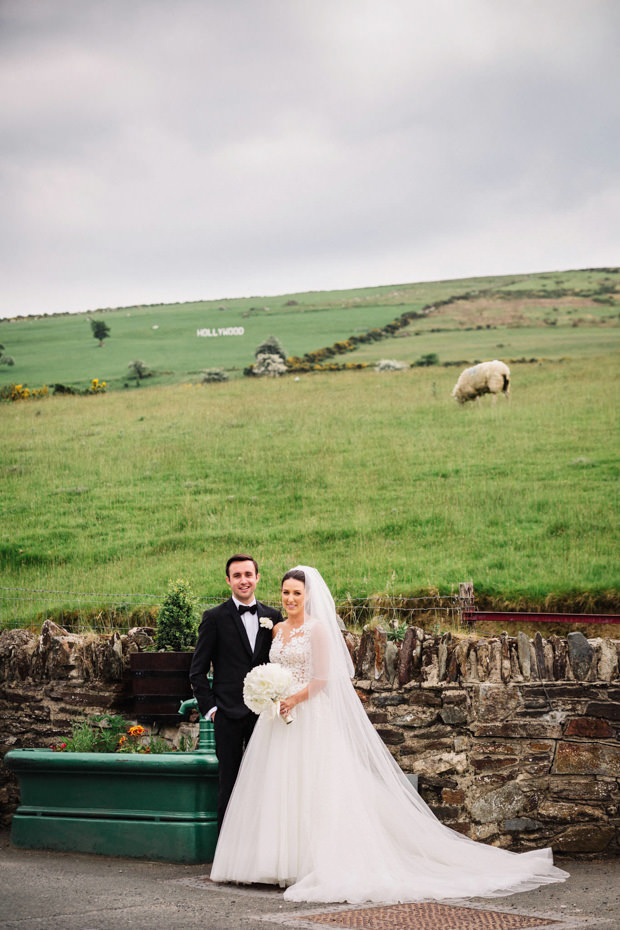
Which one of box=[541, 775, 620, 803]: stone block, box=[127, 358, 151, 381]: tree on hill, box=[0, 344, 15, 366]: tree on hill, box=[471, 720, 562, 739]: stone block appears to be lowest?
box=[541, 775, 620, 803]: stone block

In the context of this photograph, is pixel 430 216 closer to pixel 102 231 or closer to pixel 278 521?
pixel 102 231

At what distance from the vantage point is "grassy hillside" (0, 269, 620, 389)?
18.8 m

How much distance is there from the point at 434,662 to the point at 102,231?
15.0 m

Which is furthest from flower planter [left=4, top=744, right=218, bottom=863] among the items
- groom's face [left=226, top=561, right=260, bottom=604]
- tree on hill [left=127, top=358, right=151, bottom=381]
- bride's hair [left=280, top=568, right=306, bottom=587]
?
tree on hill [left=127, top=358, right=151, bottom=381]

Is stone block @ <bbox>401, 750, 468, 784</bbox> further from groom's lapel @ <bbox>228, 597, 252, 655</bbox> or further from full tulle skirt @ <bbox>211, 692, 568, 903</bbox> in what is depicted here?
groom's lapel @ <bbox>228, 597, 252, 655</bbox>

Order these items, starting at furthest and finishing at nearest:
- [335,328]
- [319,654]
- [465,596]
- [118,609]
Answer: [335,328], [118,609], [465,596], [319,654]

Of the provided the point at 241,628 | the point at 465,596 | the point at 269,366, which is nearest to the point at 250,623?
the point at 241,628

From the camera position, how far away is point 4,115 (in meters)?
17.4

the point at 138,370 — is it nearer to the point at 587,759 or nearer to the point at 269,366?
the point at 269,366

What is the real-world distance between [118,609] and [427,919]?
8962 millimetres

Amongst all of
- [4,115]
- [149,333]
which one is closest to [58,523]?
[149,333]

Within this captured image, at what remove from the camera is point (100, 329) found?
20.2m

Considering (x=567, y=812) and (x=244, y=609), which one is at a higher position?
(x=244, y=609)

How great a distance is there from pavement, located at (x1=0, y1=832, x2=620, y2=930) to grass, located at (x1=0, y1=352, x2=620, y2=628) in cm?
755
